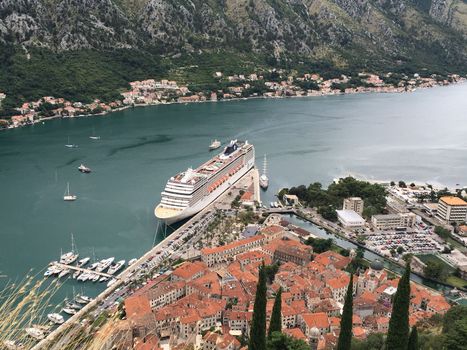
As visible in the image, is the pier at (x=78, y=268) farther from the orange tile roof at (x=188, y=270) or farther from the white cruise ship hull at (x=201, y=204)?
the white cruise ship hull at (x=201, y=204)

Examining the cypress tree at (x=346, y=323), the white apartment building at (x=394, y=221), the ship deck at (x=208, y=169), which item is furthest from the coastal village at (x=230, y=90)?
the cypress tree at (x=346, y=323)

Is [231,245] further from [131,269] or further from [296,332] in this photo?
[296,332]

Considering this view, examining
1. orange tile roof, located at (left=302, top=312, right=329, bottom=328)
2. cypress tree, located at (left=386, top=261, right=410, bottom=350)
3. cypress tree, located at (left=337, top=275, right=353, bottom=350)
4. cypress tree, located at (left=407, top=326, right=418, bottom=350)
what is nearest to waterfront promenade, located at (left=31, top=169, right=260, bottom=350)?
cypress tree, located at (left=337, top=275, right=353, bottom=350)

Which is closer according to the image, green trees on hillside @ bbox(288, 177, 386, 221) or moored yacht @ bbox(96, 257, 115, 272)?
moored yacht @ bbox(96, 257, 115, 272)

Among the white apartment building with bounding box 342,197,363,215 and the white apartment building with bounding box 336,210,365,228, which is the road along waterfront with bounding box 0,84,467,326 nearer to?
the white apartment building with bounding box 342,197,363,215

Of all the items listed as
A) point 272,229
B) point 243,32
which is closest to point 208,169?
point 272,229
